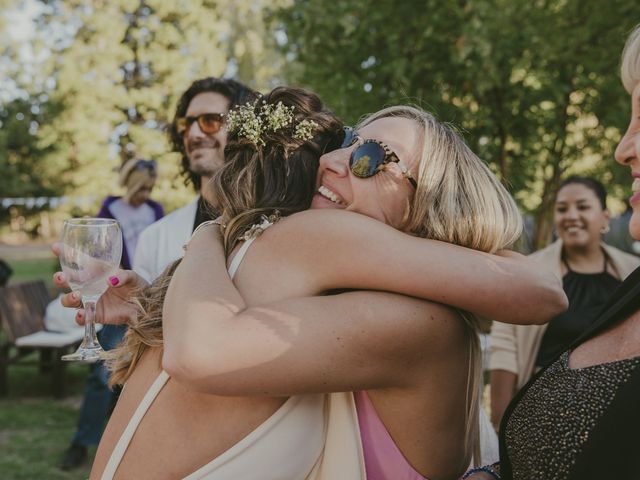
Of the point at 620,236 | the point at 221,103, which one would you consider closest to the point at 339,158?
the point at 221,103

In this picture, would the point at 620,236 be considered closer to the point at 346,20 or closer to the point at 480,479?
the point at 346,20

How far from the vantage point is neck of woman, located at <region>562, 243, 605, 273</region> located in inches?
202

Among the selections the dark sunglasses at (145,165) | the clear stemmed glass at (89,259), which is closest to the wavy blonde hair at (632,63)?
the clear stemmed glass at (89,259)

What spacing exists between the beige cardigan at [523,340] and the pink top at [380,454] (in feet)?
10.4

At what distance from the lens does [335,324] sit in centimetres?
167

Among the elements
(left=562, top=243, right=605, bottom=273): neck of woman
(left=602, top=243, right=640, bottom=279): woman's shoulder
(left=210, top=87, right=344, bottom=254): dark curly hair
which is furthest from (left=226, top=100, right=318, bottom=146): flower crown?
(left=602, top=243, right=640, bottom=279): woman's shoulder

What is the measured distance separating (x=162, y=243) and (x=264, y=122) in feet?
5.96

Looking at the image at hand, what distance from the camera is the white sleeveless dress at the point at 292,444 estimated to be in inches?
69.5

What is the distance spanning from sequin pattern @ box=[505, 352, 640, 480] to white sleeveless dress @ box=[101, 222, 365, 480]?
0.52 meters

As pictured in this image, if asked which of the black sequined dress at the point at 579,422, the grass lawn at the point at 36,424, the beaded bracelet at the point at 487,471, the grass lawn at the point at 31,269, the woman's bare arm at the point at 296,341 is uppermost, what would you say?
the woman's bare arm at the point at 296,341

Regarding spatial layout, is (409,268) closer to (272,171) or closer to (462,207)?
(462,207)

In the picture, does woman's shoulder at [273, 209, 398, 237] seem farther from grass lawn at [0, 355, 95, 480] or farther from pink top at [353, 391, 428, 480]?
grass lawn at [0, 355, 95, 480]

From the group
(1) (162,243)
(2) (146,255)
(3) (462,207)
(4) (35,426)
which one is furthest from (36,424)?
(3) (462,207)

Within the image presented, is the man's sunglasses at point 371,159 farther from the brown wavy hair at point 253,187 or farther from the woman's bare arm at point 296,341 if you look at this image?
the woman's bare arm at point 296,341
